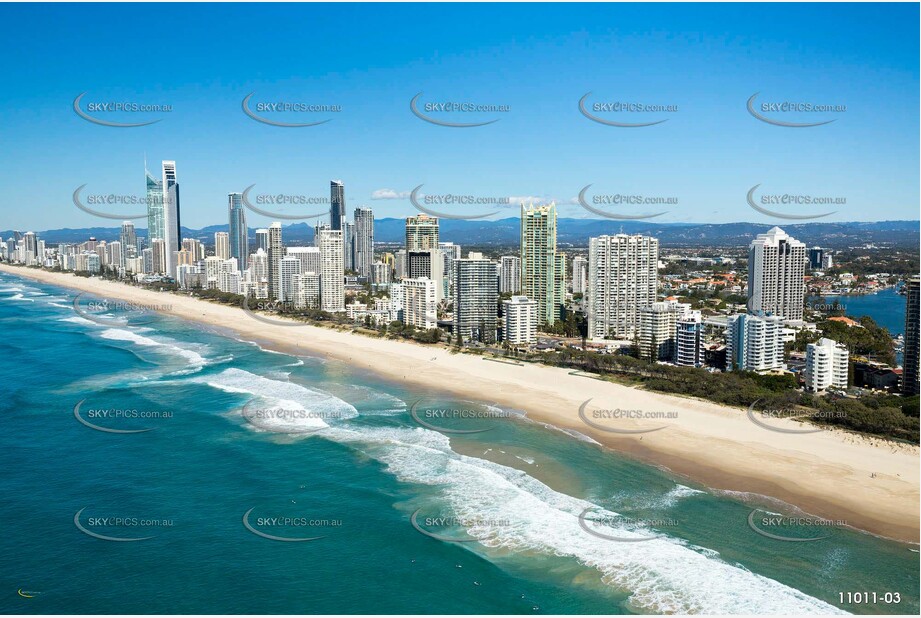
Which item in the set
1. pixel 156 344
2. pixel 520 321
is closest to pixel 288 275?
pixel 156 344

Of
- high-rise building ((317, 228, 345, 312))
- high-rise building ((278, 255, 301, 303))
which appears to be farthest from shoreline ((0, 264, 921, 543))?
high-rise building ((278, 255, 301, 303))

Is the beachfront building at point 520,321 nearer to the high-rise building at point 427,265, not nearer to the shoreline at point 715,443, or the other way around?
the shoreline at point 715,443

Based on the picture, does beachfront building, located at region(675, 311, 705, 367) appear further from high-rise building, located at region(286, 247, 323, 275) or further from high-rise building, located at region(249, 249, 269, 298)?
high-rise building, located at region(249, 249, 269, 298)

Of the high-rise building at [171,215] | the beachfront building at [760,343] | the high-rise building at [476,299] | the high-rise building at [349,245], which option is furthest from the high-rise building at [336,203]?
the beachfront building at [760,343]

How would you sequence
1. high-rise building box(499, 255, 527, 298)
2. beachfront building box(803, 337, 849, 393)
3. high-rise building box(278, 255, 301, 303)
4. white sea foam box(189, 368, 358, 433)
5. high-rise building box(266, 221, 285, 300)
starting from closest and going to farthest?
1. white sea foam box(189, 368, 358, 433)
2. beachfront building box(803, 337, 849, 393)
3. high-rise building box(278, 255, 301, 303)
4. high-rise building box(499, 255, 527, 298)
5. high-rise building box(266, 221, 285, 300)

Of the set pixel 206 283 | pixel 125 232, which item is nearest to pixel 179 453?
pixel 206 283
